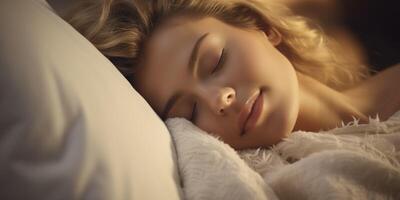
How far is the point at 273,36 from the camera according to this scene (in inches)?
42.3

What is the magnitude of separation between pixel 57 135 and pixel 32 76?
8cm

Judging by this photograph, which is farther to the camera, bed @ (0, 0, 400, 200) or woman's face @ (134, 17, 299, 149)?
woman's face @ (134, 17, 299, 149)

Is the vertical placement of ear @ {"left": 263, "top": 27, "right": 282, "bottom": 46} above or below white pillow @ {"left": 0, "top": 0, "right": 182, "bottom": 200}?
below

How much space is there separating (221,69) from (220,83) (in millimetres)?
37

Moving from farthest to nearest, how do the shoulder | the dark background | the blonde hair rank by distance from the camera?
the dark background, the shoulder, the blonde hair

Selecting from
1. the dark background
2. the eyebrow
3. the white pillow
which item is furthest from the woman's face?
the dark background

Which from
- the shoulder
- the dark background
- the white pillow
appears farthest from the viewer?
the dark background

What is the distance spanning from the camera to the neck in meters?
0.93

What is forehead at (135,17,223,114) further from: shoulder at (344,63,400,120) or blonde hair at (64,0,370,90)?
shoulder at (344,63,400,120)

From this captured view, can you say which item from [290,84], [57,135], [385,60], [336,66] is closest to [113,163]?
[57,135]

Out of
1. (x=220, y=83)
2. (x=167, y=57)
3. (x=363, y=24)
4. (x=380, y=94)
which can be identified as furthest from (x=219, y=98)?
(x=363, y=24)

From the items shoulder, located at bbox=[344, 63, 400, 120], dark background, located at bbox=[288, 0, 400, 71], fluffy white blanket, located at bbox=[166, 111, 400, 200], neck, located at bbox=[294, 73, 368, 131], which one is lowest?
shoulder, located at bbox=[344, 63, 400, 120]

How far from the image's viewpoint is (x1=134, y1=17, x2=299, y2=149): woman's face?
2.64 ft

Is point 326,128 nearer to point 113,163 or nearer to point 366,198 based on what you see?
point 366,198
